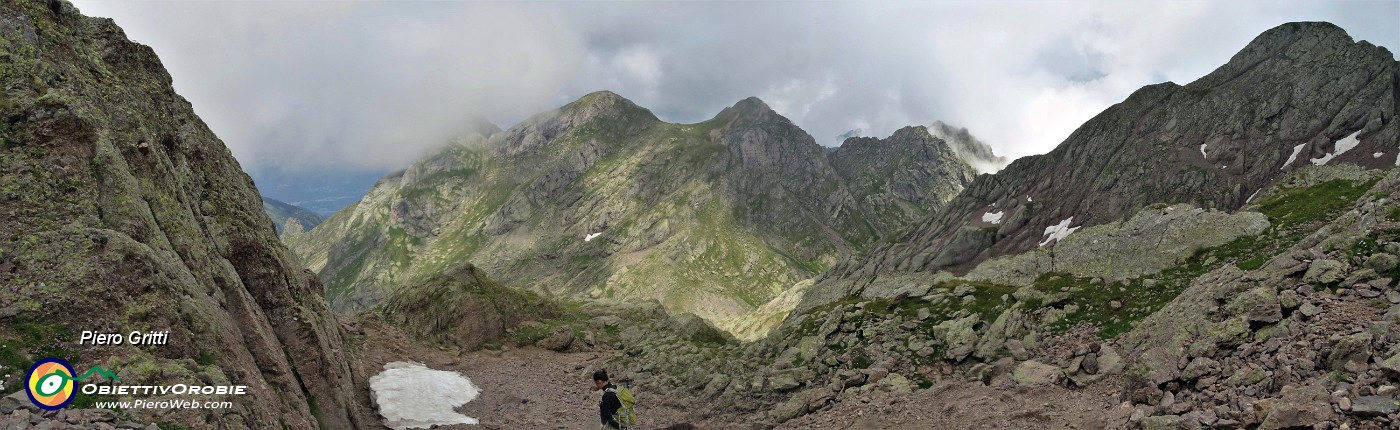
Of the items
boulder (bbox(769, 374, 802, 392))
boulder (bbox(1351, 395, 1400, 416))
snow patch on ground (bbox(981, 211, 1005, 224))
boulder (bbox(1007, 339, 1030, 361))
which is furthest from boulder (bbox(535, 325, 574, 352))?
snow patch on ground (bbox(981, 211, 1005, 224))

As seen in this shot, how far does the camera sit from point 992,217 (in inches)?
5300

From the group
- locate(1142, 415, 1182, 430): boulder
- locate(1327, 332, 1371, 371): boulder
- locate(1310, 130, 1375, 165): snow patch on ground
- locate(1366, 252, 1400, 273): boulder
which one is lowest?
locate(1142, 415, 1182, 430): boulder

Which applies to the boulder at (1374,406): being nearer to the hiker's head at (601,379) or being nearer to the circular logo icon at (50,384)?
the hiker's head at (601,379)

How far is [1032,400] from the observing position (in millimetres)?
19875

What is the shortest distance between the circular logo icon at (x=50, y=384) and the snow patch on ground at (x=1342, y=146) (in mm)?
145022

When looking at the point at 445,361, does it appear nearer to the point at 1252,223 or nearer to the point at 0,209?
the point at 0,209

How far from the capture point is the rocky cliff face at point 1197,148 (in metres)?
100

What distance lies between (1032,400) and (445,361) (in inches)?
1431

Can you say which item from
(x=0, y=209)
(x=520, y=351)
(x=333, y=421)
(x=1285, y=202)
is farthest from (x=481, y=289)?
(x=1285, y=202)

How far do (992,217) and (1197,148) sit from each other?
134 feet

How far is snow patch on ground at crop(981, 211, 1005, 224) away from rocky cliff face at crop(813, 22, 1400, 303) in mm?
272

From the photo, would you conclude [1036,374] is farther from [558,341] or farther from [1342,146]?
[1342,146]

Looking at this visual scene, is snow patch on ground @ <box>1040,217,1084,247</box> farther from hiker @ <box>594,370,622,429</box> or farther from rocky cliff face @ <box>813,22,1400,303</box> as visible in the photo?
hiker @ <box>594,370,622,429</box>

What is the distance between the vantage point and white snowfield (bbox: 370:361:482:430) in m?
26.5
